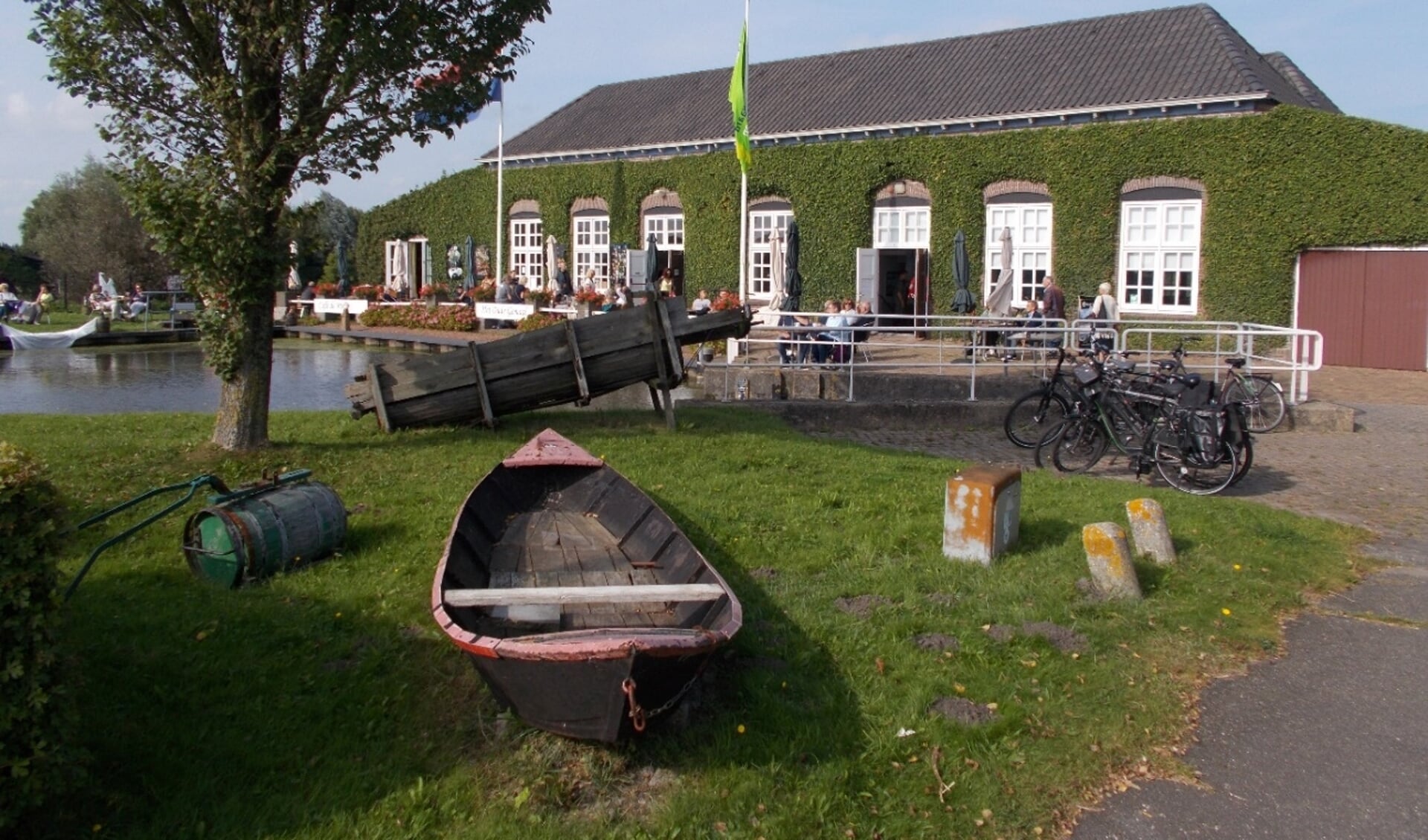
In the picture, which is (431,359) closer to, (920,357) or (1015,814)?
(1015,814)

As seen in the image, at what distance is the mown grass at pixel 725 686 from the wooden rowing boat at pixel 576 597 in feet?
1.37

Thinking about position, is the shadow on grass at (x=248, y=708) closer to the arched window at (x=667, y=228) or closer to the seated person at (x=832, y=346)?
the seated person at (x=832, y=346)

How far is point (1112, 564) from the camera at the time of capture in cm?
737

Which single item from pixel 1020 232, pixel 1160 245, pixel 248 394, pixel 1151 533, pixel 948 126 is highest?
pixel 948 126

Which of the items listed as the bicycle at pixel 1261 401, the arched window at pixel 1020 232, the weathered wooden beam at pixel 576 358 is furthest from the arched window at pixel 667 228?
the weathered wooden beam at pixel 576 358

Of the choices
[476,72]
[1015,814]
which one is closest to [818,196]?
[476,72]

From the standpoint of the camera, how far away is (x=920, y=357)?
20812 mm

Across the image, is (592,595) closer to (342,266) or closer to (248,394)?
(248,394)

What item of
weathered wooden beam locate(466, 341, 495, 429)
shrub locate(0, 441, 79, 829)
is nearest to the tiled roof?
weathered wooden beam locate(466, 341, 495, 429)

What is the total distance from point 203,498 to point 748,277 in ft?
70.4

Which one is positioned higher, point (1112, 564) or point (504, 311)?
point (504, 311)

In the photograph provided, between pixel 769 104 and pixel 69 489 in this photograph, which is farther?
pixel 769 104

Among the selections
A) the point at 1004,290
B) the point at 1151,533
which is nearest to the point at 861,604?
the point at 1151,533

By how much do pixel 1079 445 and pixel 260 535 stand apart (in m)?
8.06
